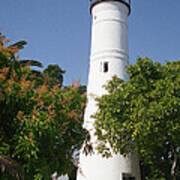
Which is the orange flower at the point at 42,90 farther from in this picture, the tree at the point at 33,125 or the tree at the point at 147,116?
the tree at the point at 147,116

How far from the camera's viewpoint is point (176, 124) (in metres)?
12.9

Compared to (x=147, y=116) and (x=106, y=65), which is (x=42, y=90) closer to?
(x=147, y=116)

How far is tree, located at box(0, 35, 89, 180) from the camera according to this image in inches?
252

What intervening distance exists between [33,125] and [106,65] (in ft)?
42.5

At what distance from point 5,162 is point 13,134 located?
1040mm

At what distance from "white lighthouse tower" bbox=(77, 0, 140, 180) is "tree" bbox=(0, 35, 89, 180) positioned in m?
8.44

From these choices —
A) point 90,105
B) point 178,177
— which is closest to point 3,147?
point 90,105

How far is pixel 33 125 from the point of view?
251 inches

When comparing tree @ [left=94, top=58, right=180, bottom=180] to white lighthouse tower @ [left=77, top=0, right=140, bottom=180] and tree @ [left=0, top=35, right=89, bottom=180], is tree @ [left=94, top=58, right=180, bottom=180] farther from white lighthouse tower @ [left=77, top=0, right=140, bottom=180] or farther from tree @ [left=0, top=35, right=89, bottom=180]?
tree @ [left=0, top=35, right=89, bottom=180]

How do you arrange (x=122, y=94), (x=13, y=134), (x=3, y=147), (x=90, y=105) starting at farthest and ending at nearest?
(x=90, y=105) → (x=122, y=94) → (x=13, y=134) → (x=3, y=147)

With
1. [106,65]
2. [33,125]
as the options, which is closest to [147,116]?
[106,65]

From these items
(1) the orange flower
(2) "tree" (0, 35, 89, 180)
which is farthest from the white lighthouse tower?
(1) the orange flower

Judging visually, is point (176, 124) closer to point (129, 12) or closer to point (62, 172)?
point (62, 172)

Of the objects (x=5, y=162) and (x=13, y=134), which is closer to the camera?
(x=5, y=162)
